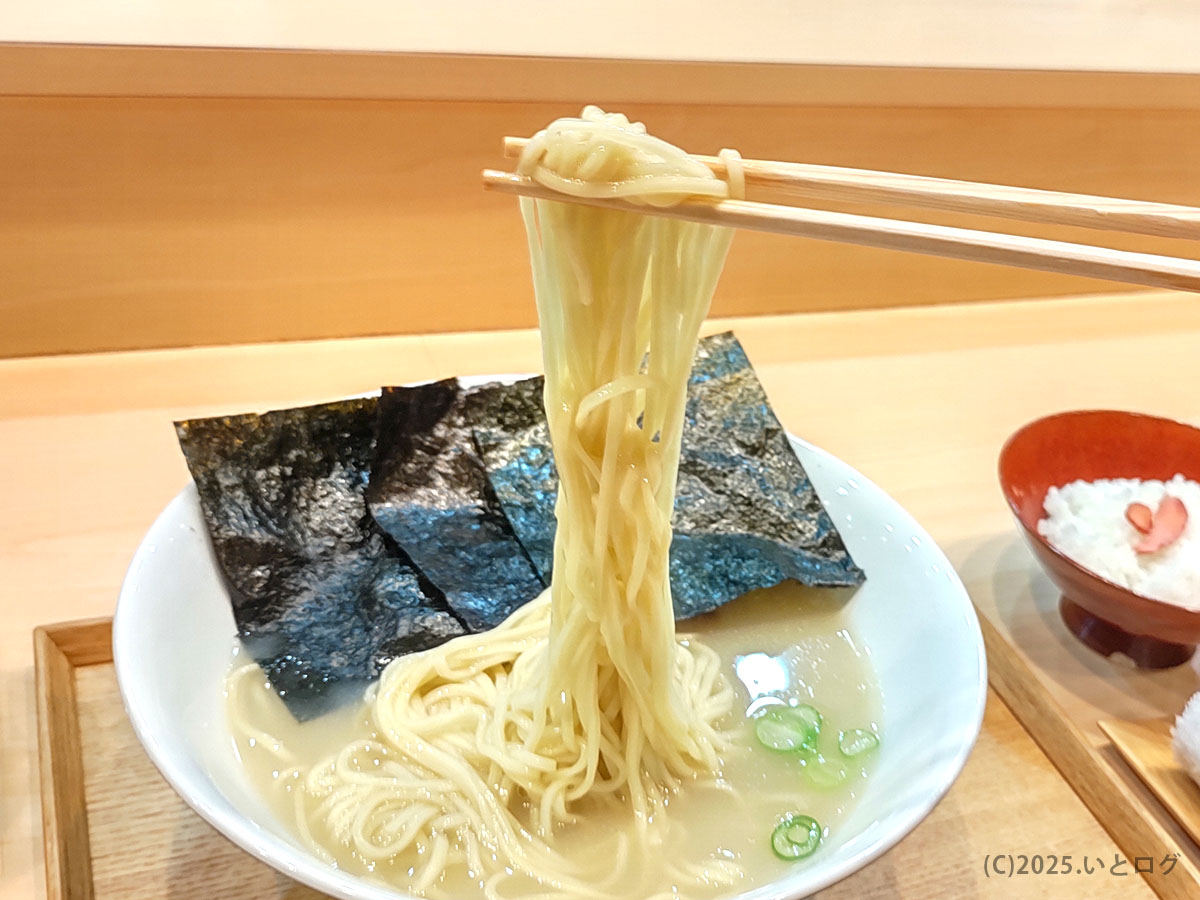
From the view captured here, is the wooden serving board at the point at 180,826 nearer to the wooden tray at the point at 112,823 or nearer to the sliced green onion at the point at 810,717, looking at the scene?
the wooden tray at the point at 112,823

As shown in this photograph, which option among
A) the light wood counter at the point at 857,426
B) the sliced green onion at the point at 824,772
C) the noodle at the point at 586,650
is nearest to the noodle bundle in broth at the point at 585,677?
the noodle at the point at 586,650

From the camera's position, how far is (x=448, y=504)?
1.34 m

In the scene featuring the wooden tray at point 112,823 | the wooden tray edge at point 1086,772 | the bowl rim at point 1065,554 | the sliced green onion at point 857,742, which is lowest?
the wooden tray edge at point 1086,772

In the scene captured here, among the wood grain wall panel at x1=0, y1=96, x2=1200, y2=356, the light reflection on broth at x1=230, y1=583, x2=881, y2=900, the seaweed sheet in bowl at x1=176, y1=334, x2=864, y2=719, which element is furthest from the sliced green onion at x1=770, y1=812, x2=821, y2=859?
the wood grain wall panel at x1=0, y1=96, x2=1200, y2=356

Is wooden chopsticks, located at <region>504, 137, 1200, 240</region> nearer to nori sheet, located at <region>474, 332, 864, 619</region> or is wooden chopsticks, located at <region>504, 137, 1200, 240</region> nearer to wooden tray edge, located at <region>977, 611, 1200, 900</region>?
nori sheet, located at <region>474, 332, 864, 619</region>

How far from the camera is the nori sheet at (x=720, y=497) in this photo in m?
1.28

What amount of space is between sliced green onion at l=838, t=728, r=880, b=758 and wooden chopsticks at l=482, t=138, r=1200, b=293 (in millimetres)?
598

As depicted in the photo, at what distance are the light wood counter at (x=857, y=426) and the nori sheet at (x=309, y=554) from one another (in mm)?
232

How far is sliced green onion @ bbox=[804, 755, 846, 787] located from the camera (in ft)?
3.45

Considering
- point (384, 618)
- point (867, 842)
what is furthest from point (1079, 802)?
point (384, 618)

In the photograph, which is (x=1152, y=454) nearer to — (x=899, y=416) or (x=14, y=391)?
(x=899, y=416)

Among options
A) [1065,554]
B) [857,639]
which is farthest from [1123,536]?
[857,639]

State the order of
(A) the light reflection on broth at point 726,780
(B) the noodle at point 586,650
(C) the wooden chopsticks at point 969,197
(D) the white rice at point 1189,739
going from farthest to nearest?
(D) the white rice at point 1189,739 < (A) the light reflection on broth at point 726,780 < (B) the noodle at point 586,650 < (C) the wooden chopsticks at point 969,197

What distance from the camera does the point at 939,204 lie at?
76 centimetres
